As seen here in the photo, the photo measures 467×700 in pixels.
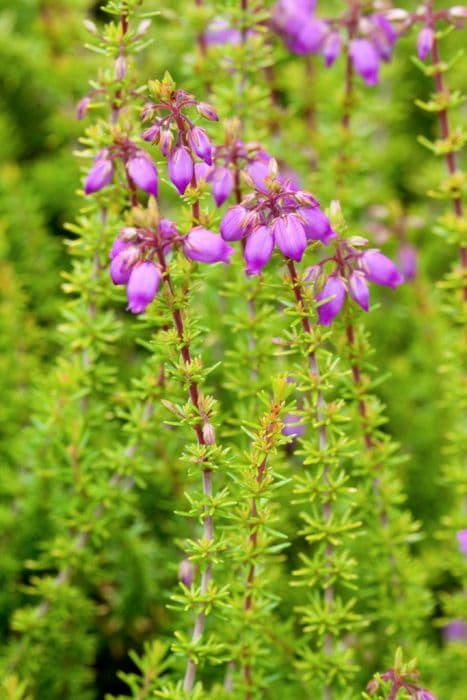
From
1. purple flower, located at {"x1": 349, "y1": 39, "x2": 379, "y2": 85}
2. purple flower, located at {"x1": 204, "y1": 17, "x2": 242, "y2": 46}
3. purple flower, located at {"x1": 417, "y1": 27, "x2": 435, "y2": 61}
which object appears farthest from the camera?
purple flower, located at {"x1": 204, "y1": 17, "x2": 242, "y2": 46}

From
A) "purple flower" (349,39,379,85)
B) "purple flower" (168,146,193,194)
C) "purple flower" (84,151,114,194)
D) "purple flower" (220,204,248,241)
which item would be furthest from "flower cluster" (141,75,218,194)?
"purple flower" (349,39,379,85)

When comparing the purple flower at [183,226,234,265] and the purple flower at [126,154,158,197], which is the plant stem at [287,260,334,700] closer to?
the purple flower at [183,226,234,265]

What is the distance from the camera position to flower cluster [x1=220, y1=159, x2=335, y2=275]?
1.87 meters

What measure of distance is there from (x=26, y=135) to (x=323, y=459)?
3.36 meters

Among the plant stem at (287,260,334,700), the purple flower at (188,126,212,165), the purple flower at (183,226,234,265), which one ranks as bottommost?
the plant stem at (287,260,334,700)

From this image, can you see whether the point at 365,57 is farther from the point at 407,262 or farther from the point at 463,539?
the point at 463,539

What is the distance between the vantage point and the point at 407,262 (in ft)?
12.4

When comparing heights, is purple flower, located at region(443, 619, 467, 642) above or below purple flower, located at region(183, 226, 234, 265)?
below

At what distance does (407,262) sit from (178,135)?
2.03 meters

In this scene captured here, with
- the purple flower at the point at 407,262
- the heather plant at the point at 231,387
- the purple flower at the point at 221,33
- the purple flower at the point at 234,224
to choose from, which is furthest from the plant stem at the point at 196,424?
the purple flower at the point at 407,262

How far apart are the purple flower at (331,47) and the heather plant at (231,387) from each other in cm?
1

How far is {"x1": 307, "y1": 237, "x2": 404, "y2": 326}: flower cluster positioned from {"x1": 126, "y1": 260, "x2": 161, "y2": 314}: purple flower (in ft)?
1.45

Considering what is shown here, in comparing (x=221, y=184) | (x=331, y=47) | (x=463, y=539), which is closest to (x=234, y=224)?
(x=221, y=184)

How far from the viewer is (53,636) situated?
9.20 ft
